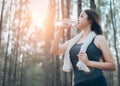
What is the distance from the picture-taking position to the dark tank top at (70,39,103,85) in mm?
2242

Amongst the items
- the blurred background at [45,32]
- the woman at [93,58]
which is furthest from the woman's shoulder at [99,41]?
the blurred background at [45,32]

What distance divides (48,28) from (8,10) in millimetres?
3961

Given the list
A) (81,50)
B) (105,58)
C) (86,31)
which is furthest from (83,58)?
(86,31)

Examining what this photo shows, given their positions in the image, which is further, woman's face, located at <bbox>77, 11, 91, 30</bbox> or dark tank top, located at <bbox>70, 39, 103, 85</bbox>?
woman's face, located at <bbox>77, 11, 91, 30</bbox>

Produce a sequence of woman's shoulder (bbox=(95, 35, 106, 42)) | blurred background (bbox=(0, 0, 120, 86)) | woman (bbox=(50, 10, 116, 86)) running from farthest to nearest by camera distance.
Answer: blurred background (bbox=(0, 0, 120, 86))
woman's shoulder (bbox=(95, 35, 106, 42))
woman (bbox=(50, 10, 116, 86))

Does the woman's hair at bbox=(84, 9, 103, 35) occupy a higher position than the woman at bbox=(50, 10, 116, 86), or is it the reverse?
the woman's hair at bbox=(84, 9, 103, 35)

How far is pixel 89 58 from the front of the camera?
2.32 m

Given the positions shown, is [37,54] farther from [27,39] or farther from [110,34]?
[110,34]

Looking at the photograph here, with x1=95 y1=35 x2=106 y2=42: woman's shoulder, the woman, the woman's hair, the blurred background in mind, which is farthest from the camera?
the blurred background

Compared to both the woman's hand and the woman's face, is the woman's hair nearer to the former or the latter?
the woman's face

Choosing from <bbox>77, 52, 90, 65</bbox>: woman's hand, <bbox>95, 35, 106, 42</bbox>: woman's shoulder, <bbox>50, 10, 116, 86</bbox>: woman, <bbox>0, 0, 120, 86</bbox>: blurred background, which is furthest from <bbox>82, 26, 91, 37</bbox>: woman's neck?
<bbox>0, 0, 120, 86</bbox>: blurred background

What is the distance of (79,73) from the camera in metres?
2.28

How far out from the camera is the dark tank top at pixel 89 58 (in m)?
2.24

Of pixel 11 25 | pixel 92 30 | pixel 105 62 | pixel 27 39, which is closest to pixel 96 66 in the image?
pixel 105 62
